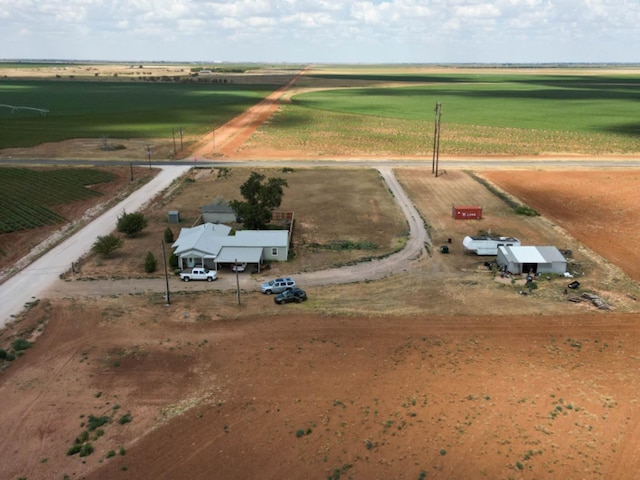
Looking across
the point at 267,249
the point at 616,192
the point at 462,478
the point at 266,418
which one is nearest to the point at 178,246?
the point at 267,249

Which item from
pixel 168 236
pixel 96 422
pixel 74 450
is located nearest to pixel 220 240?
pixel 168 236

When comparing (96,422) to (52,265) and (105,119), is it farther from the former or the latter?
(105,119)

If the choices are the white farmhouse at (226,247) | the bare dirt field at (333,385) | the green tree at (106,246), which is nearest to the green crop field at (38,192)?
the green tree at (106,246)

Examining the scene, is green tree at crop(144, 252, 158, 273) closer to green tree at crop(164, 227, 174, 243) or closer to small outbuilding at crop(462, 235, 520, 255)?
green tree at crop(164, 227, 174, 243)

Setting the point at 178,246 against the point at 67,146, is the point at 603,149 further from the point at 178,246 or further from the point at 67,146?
the point at 67,146

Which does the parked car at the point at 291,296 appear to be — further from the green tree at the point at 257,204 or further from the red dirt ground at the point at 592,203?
the red dirt ground at the point at 592,203

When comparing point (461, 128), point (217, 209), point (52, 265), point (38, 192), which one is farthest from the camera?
point (461, 128)
